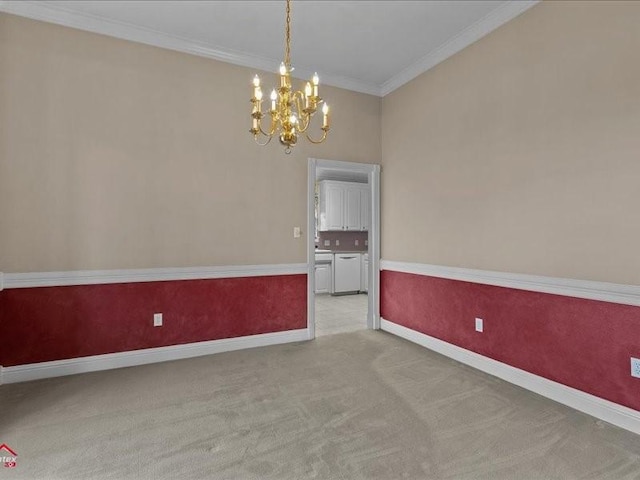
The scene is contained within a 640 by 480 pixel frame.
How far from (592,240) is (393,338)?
2.38 m

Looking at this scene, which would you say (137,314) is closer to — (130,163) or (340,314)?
(130,163)

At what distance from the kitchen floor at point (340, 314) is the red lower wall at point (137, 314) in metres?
0.70

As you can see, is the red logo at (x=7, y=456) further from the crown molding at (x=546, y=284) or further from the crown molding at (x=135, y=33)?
the crown molding at (x=546, y=284)

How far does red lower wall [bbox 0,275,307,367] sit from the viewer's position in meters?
3.02

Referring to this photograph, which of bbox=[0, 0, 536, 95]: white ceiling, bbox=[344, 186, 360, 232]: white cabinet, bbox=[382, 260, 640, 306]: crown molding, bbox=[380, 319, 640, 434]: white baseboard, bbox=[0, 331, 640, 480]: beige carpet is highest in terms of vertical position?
bbox=[0, 0, 536, 95]: white ceiling

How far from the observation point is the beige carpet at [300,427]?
190 cm

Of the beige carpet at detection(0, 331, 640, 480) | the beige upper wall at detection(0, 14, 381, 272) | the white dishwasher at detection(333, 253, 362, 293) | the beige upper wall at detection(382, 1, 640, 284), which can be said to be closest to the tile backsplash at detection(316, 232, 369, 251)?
the white dishwasher at detection(333, 253, 362, 293)

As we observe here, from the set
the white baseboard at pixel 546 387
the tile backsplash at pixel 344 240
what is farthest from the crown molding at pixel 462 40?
the tile backsplash at pixel 344 240

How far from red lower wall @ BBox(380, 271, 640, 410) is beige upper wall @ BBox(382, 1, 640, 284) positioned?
234 millimetres

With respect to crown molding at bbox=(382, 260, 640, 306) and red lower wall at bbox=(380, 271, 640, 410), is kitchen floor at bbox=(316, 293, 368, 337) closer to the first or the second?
red lower wall at bbox=(380, 271, 640, 410)

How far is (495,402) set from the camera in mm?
2633

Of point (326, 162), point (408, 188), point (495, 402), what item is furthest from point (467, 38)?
point (495, 402)

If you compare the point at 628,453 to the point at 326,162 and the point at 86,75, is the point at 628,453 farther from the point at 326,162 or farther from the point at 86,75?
the point at 86,75

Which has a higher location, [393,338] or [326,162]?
[326,162]
